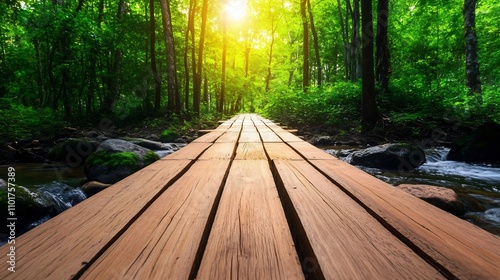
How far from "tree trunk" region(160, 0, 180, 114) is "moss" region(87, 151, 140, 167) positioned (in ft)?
30.0

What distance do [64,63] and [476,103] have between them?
1592cm

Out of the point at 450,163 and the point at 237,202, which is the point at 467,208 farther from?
the point at 237,202

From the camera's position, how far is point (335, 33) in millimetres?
26922

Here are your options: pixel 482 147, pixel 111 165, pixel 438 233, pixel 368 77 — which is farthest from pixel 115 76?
pixel 438 233

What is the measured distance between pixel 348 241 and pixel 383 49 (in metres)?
9.76

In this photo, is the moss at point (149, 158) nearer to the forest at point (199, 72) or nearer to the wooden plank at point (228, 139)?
the wooden plank at point (228, 139)

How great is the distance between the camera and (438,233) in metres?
1.24

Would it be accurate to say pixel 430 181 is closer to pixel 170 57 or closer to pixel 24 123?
pixel 24 123

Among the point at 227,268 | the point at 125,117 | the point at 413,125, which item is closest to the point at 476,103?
the point at 413,125

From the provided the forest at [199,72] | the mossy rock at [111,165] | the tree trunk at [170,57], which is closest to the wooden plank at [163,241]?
the mossy rock at [111,165]

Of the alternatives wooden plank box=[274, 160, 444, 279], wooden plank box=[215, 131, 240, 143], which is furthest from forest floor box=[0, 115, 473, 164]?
wooden plank box=[274, 160, 444, 279]

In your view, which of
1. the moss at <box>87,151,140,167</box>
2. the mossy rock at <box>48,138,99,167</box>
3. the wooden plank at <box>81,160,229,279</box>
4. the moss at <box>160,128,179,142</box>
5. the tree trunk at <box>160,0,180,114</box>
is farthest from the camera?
the tree trunk at <box>160,0,180,114</box>

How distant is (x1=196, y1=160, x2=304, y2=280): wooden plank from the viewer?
0.95m

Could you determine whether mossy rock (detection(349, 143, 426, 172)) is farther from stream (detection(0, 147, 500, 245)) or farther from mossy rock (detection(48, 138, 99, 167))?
mossy rock (detection(48, 138, 99, 167))
